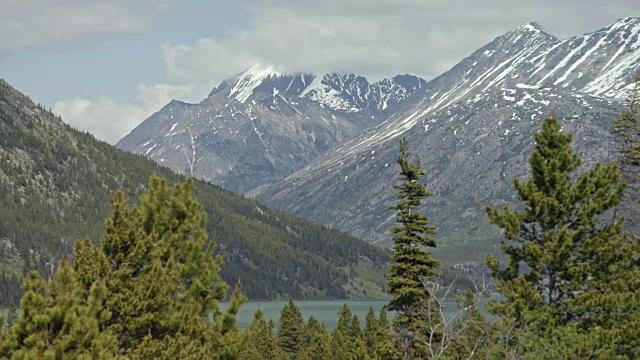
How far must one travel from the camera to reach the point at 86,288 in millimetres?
33750

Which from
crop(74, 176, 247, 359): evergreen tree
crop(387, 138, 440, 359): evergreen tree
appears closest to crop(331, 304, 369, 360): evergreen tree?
crop(387, 138, 440, 359): evergreen tree

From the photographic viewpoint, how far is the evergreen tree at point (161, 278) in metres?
34.2

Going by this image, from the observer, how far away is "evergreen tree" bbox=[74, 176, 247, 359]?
3416 centimetres

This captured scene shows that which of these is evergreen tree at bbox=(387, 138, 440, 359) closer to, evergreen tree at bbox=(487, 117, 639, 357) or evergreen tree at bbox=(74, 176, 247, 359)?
evergreen tree at bbox=(487, 117, 639, 357)

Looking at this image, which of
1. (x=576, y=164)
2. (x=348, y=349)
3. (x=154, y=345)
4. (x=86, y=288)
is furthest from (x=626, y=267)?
(x=348, y=349)

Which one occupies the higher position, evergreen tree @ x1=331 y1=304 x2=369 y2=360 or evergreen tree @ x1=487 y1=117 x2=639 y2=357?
evergreen tree @ x1=487 y1=117 x2=639 y2=357

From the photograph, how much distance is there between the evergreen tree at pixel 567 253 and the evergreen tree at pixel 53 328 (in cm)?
2020

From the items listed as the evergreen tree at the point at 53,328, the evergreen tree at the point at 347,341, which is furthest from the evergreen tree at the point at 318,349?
the evergreen tree at the point at 53,328

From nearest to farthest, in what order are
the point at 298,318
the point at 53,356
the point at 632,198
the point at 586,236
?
the point at 53,356 < the point at 586,236 < the point at 632,198 < the point at 298,318

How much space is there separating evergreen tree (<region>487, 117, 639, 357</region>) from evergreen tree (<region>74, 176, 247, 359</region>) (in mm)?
14602

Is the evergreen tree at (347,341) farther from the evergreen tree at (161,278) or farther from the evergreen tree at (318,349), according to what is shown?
the evergreen tree at (161,278)

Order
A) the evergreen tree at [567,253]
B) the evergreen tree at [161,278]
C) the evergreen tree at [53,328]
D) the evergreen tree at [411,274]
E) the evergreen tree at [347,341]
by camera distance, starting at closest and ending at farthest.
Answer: the evergreen tree at [53,328], the evergreen tree at [161,278], the evergreen tree at [567,253], the evergreen tree at [411,274], the evergreen tree at [347,341]

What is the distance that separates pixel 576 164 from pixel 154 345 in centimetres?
2380

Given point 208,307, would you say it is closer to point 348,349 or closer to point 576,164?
point 576,164
